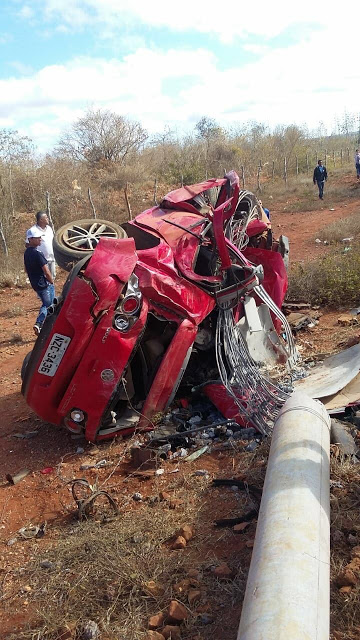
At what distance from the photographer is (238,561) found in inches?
123

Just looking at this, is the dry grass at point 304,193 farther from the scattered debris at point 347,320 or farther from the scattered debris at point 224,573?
the scattered debris at point 224,573

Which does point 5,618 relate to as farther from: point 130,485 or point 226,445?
point 226,445

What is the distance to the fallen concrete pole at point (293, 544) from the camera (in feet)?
7.03

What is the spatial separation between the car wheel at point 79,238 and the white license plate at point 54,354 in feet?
4.75

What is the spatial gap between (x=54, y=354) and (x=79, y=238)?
2.26 meters

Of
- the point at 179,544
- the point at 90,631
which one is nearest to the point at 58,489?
the point at 179,544

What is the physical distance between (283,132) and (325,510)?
1565 inches

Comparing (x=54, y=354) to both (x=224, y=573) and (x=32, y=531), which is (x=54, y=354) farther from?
(x=224, y=573)

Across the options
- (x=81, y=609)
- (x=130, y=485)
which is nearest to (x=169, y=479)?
(x=130, y=485)

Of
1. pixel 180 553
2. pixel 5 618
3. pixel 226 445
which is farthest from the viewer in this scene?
pixel 226 445

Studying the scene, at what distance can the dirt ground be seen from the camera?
3.10 m

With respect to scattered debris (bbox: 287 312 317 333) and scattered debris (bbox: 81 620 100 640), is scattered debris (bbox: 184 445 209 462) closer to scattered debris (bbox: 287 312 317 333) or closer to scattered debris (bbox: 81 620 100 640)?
scattered debris (bbox: 81 620 100 640)

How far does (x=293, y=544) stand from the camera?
2.50 meters

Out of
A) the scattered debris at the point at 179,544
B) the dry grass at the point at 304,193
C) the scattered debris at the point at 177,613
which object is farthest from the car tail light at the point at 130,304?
the dry grass at the point at 304,193
